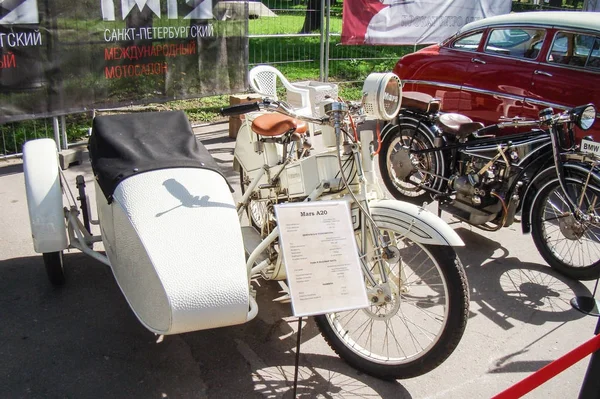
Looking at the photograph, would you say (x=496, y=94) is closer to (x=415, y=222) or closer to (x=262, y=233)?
(x=262, y=233)

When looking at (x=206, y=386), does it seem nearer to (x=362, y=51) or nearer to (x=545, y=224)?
(x=545, y=224)

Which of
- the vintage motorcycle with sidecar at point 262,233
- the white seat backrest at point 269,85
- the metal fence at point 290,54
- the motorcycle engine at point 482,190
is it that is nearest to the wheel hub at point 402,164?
the motorcycle engine at point 482,190

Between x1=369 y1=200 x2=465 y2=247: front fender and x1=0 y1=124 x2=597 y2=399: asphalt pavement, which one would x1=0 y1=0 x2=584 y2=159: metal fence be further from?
x1=369 y1=200 x2=465 y2=247: front fender

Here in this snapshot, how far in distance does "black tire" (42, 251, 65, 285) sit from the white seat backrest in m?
1.90

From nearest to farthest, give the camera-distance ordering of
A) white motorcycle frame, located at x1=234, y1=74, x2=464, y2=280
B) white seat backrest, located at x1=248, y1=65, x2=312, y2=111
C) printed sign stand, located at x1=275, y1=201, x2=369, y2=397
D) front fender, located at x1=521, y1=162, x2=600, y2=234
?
printed sign stand, located at x1=275, y1=201, x2=369, y2=397, white motorcycle frame, located at x1=234, y1=74, x2=464, y2=280, front fender, located at x1=521, y1=162, x2=600, y2=234, white seat backrest, located at x1=248, y1=65, x2=312, y2=111

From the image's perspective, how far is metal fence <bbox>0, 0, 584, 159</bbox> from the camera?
735cm

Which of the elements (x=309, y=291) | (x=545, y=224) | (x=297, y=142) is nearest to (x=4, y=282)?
(x=297, y=142)

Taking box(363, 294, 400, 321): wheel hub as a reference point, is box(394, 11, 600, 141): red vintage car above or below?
above

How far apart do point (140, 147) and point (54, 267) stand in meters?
1.13

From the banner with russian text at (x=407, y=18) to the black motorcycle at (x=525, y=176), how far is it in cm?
406

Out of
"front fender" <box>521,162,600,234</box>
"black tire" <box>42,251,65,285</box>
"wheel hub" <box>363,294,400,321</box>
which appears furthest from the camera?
"front fender" <box>521,162,600,234</box>

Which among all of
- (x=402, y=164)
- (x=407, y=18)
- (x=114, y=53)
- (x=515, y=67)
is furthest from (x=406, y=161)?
(x=407, y=18)

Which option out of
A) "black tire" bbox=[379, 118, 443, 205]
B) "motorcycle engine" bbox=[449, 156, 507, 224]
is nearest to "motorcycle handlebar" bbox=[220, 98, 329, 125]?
"motorcycle engine" bbox=[449, 156, 507, 224]

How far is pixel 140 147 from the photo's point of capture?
3514 mm
